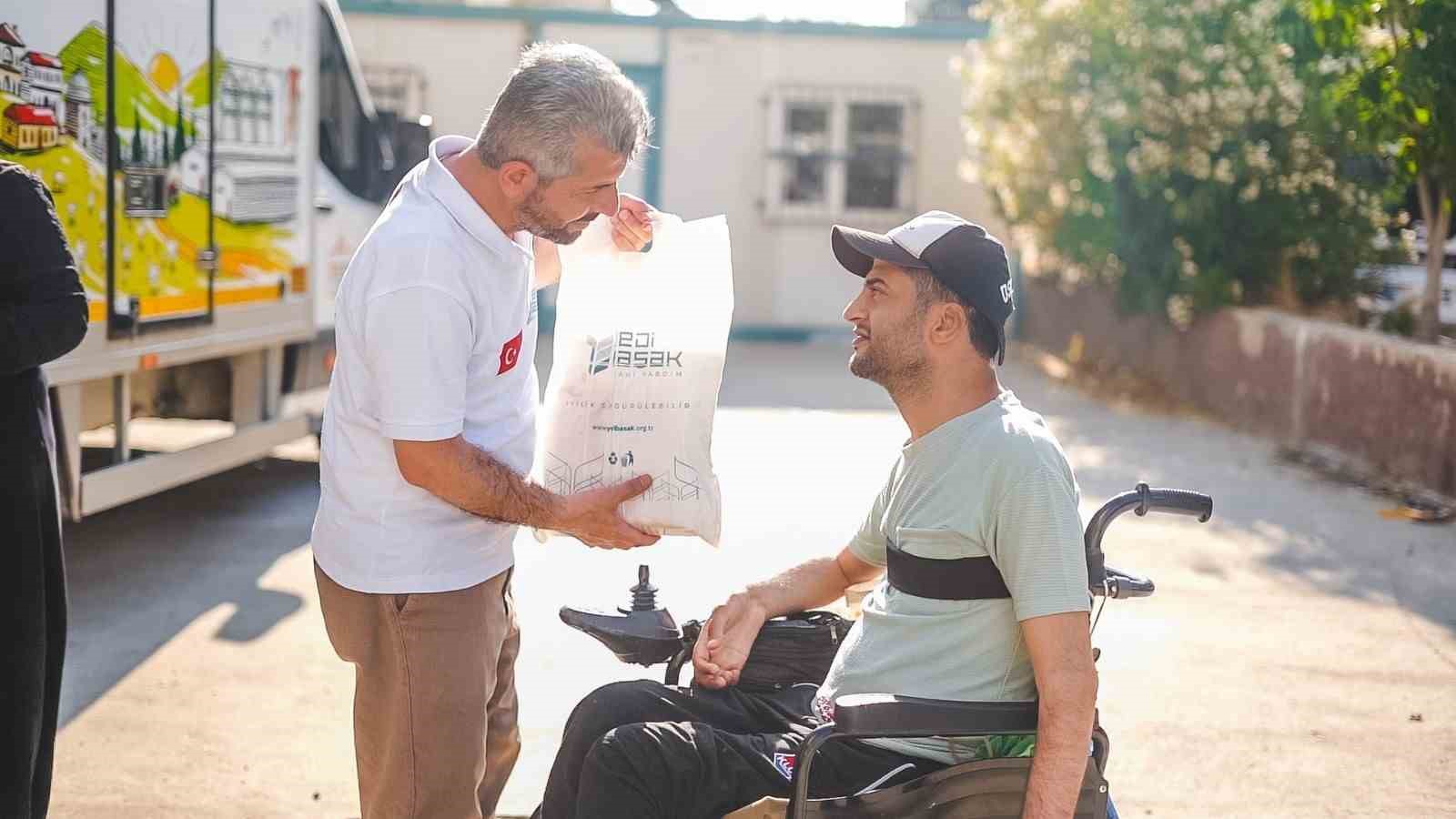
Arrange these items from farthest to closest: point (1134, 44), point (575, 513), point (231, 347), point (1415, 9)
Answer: point (1134, 44), point (1415, 9), point (231, 347), point (575, 513)

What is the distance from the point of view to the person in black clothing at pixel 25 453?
10.5 ft

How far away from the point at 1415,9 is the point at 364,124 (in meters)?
6.04

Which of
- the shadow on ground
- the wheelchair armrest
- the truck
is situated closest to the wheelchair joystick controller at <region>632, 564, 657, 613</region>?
the wheelchair armrest

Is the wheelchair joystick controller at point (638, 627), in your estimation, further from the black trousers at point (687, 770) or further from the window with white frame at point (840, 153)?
the window with white frame at point (840, 153)

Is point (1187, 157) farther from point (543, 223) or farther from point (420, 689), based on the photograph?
point (420, 689)

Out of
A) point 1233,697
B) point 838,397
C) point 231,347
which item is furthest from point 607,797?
point 838,397

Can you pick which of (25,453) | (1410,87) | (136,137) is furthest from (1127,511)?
(1410,87)

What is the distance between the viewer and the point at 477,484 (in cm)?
281

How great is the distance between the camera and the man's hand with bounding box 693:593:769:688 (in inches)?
126

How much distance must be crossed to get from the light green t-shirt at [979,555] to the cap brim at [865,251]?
312 mm

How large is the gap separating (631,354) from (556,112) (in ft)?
1.85

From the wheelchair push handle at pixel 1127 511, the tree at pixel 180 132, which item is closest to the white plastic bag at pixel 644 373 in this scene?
the wheelchair push handle at pixel 1127 511

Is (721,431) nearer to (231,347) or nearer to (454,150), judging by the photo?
(231,347)

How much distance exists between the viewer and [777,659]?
330 centimetres
